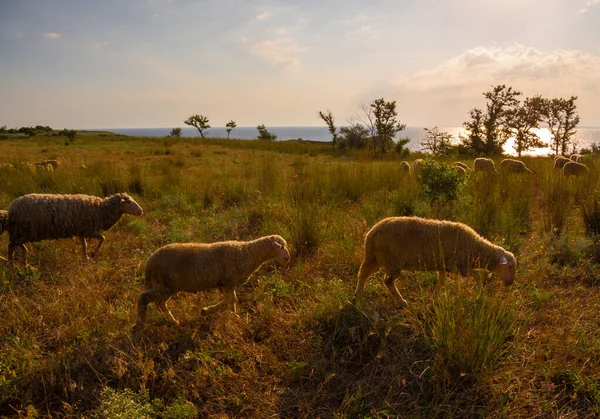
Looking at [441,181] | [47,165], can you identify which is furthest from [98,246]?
[47,165]

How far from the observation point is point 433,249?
3.81 meters

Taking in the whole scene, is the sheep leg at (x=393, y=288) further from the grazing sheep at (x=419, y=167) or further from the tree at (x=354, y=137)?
the tree at (x=354, y=137)

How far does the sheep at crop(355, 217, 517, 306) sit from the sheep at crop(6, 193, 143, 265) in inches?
166

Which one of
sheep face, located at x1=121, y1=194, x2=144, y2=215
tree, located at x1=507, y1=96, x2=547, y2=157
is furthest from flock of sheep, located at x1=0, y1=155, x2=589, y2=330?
tree, located at x1=507, y1=96, x2=547, y2=157

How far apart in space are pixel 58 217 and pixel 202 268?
9.83 ft

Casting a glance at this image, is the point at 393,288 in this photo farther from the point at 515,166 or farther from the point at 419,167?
the point at 515,166

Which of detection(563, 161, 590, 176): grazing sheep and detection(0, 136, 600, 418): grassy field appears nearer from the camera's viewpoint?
detection(0, 136, 600, 418): grassy field

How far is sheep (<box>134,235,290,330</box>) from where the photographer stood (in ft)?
11.8

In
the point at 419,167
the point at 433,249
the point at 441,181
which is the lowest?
the point at 433,249

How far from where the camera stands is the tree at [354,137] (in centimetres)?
2983

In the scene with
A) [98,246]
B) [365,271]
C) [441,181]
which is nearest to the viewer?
[365,271]

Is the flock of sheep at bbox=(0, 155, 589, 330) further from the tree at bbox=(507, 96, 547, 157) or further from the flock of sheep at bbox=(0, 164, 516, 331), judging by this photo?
the tree at bbox=(507, 96, 547, 157)

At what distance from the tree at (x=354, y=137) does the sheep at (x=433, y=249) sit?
26224mm

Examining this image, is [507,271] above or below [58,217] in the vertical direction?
below
